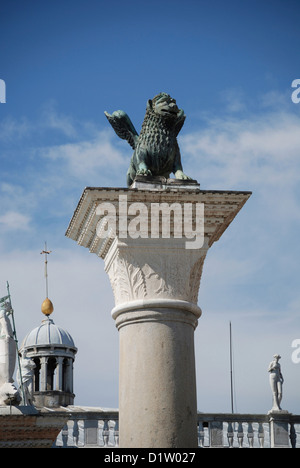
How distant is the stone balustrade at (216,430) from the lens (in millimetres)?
18719

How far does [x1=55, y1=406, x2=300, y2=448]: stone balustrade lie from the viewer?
737 inches

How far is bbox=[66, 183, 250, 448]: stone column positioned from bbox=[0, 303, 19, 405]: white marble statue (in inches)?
324

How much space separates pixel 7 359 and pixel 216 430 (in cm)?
544

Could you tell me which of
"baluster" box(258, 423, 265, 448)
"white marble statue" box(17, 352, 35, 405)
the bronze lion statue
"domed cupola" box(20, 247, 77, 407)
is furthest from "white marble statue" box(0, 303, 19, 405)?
"domed cupola" box(20, 247, 77, 407)

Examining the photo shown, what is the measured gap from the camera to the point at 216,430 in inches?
770

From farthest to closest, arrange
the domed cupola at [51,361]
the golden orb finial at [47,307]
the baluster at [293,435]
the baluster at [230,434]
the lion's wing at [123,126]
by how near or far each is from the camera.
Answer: the golden orb finial at [47,307] → the domed cupola at [51,361] → the baluster at [293,435] → the baluster at [230,434] → the lion's wing at [123,126]

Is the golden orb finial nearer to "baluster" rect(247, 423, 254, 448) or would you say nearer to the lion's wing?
"baluster" rect(247, 423, 254, 448)

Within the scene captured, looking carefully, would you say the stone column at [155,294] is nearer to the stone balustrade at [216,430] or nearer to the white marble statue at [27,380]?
the white marble statue at [27,380]

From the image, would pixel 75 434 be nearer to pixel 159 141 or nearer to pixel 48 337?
pixel 159 141

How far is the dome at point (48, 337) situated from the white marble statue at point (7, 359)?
20.7 metres

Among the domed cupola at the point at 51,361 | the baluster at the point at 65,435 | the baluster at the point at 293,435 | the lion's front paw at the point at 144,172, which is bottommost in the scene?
the baluster at the point at 65,435

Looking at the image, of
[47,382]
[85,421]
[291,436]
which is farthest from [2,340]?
[47,382]

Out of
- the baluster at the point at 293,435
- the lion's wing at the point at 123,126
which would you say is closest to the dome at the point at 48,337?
the baluster at the point at 293,435

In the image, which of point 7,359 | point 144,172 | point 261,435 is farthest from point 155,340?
point 261,435
